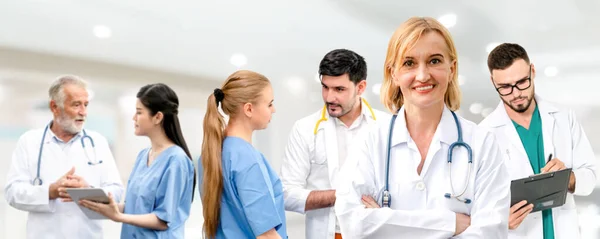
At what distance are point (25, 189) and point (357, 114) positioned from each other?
5.34 ft

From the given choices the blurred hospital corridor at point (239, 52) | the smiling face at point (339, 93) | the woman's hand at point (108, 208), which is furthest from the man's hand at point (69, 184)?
the smiling face at point (339, 93)

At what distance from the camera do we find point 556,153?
8.57 ft

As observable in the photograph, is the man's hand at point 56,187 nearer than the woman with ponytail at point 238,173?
No

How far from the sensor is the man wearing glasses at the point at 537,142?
252cm

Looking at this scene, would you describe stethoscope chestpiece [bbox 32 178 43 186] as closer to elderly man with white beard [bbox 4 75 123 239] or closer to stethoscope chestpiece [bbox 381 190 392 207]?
elderly man with white beard [bbox 4 75 123 239]

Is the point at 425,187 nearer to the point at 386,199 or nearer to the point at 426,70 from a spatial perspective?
the point at 386,199

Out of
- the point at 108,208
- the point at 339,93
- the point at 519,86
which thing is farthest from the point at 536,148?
the point at 108,208

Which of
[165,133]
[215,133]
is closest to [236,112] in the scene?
[215,133]

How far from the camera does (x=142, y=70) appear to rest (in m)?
3.30

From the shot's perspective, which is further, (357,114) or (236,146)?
(357,114)

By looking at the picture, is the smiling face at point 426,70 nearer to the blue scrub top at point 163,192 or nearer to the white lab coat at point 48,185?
the blue scrub top at point 163,192

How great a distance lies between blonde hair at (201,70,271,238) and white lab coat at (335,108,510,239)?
22.8 inches

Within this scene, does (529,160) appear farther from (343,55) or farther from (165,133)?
(165,133)

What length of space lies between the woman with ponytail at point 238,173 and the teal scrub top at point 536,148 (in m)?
1.17
